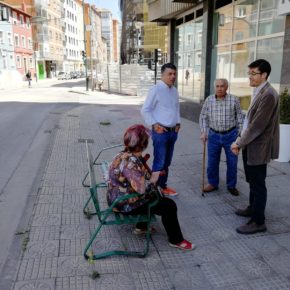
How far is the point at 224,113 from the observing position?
4.69 metres

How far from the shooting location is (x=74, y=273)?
305 cm

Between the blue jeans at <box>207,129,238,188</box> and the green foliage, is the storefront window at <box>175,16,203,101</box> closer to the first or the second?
the green foliage

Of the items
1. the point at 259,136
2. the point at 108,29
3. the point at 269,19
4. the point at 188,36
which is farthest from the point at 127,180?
the point at 108,29

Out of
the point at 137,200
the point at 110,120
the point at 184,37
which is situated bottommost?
the point at 110,120

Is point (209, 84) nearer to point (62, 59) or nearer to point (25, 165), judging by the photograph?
point (25, 165)

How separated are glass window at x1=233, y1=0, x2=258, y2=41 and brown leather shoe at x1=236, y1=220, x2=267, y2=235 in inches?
267

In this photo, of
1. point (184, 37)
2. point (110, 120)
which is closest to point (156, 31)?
point (184, 37)

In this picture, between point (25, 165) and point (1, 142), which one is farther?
point (1, 142)

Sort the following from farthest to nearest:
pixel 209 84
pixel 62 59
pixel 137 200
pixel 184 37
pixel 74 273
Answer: pixel 62 59 < pixel 184 37 < pixel 209 84 < pixel 137 200 < pixel 74 273

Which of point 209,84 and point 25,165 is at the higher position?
point 209,84

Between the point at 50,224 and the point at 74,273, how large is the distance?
111cm

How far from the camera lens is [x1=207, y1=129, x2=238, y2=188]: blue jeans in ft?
15.8

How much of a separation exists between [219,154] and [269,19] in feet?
16.6

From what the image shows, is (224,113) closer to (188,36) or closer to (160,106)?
(160,106)
